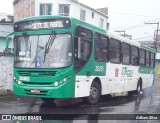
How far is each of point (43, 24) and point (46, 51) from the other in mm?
1064

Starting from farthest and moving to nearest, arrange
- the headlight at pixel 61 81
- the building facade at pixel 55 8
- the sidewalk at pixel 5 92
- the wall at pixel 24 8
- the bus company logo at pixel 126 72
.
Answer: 1. the wall at pixel 24 8
2. the building facade at pixel 55 8
3. the sidewalk at pixel 5 92
4. the bus company logo at pixel 126 72
5. the headlight at pixel 61 81

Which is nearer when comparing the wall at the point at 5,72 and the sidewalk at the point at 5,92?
the sidewalk at the point at 5,92

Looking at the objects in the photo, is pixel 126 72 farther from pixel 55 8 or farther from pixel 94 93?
pixel 55 8

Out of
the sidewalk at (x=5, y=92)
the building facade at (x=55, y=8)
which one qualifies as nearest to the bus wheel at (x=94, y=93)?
the sidewalk at (x=5, y=92)

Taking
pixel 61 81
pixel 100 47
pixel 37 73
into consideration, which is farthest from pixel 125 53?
pixel 37 73

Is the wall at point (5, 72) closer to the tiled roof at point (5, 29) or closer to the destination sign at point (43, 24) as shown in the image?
the destination sign at point (43, 24)

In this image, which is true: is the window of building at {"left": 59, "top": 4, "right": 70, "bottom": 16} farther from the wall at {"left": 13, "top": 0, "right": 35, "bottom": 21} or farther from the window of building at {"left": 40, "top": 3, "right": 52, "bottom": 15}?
the wall at {"left": 13, "top": 0, "right": 35, "bottom": 21}

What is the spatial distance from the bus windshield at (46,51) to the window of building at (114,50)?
3620mm

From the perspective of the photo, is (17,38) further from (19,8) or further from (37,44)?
(19,8)

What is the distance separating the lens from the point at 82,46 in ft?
35.0

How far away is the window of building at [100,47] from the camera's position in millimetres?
11828

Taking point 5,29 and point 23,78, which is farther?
point 5,29

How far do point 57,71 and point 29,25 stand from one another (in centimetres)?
221

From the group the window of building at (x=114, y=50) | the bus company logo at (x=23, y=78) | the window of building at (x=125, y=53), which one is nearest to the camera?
the bus company logo at (x=23, y=78)
